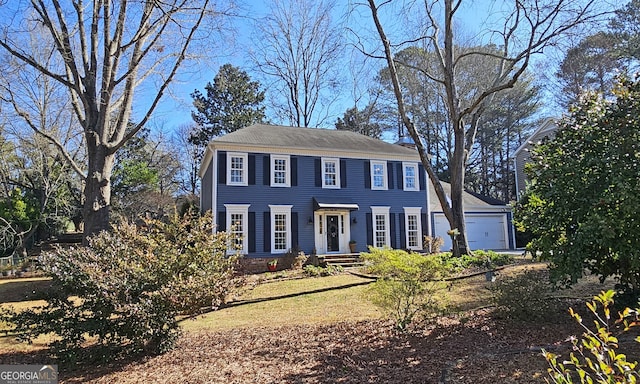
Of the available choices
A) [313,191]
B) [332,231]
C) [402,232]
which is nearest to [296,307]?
[332,231]

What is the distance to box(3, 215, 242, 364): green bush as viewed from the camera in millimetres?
4875

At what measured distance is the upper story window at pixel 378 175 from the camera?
19188 millimetres

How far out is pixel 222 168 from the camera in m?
16.5

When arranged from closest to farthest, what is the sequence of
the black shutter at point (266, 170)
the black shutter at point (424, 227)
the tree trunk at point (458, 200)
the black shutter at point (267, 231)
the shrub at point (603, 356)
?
the shrub at point (603, 356) < the tree trunk at point (458, 200) < the black shutter at point (267, 231) < the black shutter at point (266, 170) < the black shutter at point (424, 227)

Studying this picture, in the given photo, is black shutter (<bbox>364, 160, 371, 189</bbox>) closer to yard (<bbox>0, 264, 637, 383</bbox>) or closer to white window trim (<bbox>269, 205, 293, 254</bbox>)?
white window trim (<bbox>269, 205, 293, 254</bbox>)

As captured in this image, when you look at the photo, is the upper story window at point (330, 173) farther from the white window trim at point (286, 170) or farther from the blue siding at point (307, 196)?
the white window trim at point (286, 170)

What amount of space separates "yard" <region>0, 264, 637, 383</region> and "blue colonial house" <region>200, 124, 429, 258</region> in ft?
29.0

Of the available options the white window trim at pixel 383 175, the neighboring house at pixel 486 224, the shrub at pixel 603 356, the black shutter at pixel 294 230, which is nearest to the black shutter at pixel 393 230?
the white window trim at pixel 383 175

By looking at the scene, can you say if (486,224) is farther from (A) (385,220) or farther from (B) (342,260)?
(B) (342,260)

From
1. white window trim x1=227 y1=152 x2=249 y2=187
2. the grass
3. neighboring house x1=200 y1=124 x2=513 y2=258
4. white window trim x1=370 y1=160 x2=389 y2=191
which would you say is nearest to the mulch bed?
the grass

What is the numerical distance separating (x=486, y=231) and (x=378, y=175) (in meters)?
9.32

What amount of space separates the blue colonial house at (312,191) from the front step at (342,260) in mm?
828

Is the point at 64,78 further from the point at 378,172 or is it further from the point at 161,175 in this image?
the point at 161,175

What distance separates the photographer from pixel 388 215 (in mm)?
19156
